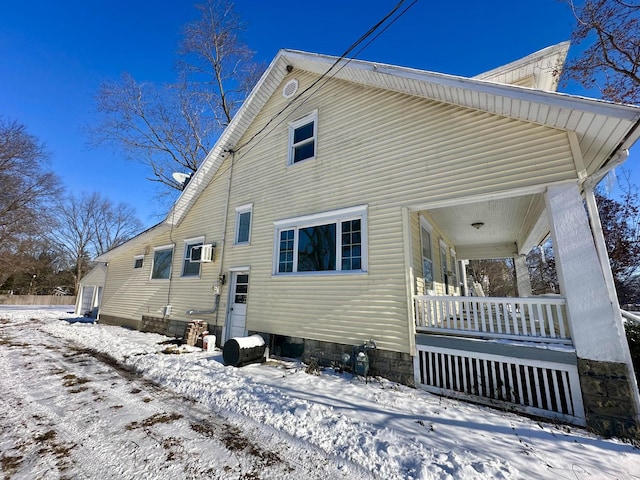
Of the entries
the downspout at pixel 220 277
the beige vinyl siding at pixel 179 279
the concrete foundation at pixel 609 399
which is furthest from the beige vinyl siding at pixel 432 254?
the beige vinyl siding at pixel 179 279

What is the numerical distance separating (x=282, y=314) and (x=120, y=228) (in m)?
38.0

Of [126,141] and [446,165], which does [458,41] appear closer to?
[446,165]

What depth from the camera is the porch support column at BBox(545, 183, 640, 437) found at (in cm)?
319

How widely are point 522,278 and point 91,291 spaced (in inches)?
961

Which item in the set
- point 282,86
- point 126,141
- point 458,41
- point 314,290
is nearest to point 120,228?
point 126,141

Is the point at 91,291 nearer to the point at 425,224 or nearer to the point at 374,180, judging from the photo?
the point at 374,180

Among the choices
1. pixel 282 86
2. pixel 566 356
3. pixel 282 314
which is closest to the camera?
pixel 566 356

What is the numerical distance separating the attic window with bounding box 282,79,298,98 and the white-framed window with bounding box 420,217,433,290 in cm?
561

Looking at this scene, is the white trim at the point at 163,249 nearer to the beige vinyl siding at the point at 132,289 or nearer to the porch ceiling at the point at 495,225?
the beige vinyl siding at the point at 132,289

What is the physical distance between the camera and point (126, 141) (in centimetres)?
1433

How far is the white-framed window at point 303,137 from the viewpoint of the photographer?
731 cm

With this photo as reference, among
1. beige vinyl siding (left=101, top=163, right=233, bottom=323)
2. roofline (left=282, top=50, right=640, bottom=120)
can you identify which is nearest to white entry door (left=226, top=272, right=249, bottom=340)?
beige vinyl siding (left=101, top=163, right=233, bottom=323)

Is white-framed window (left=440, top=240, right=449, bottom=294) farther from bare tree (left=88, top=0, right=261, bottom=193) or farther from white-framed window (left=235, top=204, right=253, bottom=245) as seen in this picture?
bare tree (left=88, top=0, right=261, bottom=193)

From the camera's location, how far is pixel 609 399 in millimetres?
3242
